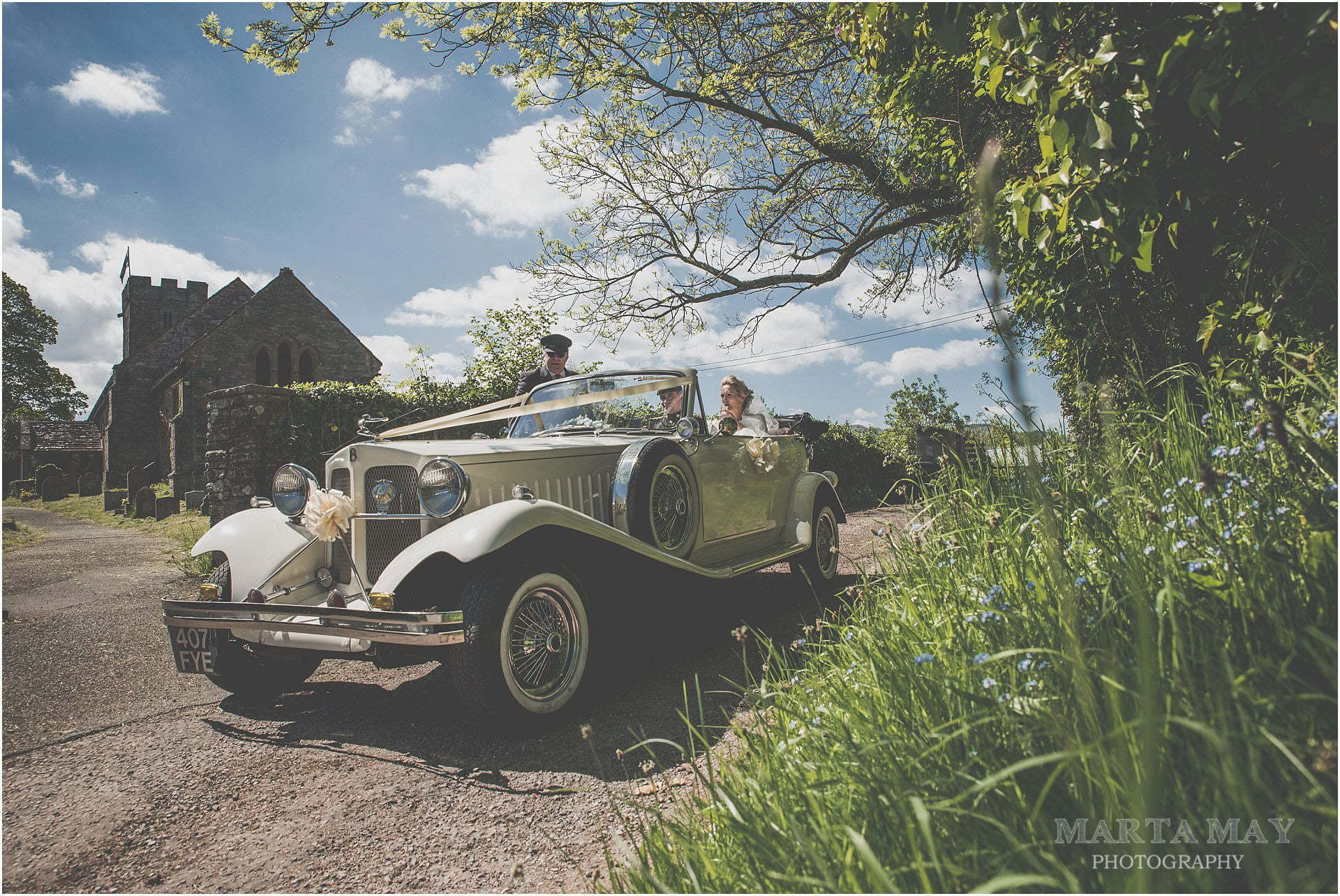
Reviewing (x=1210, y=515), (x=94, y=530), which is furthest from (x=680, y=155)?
(x=94, y=530)

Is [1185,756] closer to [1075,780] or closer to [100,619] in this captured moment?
[1075,780]

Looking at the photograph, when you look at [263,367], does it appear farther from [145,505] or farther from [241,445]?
[241,445]

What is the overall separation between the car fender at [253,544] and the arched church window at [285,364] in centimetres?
2623

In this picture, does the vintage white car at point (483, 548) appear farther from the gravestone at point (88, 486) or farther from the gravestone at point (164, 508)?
the gravestone at point (88, 486)

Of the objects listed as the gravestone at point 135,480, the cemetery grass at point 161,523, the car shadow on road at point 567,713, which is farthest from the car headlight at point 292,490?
the gravestone at point 135,480

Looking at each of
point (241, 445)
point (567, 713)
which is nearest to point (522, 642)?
point (567, 713)

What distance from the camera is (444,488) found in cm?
331

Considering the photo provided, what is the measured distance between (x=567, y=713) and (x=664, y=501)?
4.88ft

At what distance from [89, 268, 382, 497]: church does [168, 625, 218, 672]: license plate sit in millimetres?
22431

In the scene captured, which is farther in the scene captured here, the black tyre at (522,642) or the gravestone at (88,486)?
the gravestone at (88,486)

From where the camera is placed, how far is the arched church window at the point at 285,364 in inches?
1045

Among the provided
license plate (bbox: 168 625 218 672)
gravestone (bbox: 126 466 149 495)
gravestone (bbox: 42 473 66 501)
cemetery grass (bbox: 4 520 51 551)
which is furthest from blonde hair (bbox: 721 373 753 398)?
gravestone (bbox: 42 473 66 501)

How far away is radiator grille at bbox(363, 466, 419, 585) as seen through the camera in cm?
355

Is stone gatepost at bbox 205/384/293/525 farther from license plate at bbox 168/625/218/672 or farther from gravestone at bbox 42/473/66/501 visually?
gravestone at bbox 42/473/66/501
